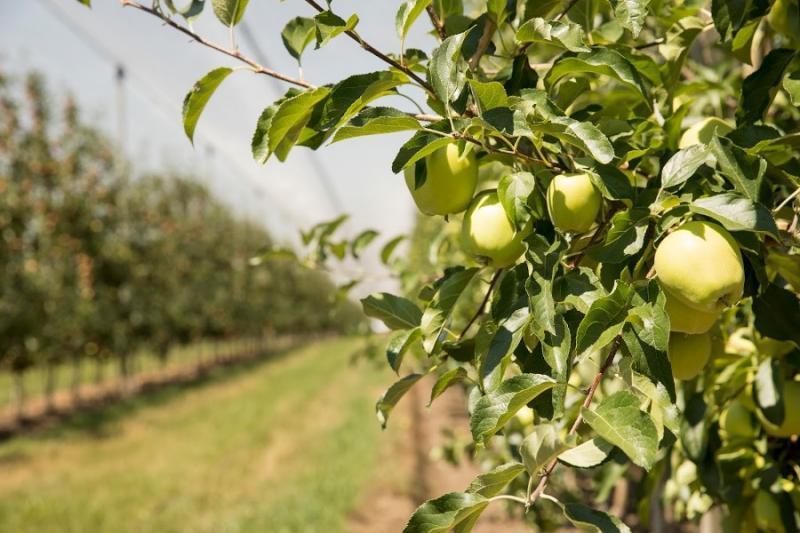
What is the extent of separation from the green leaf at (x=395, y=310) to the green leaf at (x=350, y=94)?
233 mm

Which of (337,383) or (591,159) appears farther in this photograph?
(337,383)

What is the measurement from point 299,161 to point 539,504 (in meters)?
15.4

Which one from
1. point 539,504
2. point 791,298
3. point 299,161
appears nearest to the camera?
point 791,298

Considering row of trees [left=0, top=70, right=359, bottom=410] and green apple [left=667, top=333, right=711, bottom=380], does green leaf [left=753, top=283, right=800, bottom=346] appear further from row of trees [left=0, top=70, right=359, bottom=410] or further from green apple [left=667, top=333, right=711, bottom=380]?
row of trees [left=0, top=70, right=359, bottom=410]

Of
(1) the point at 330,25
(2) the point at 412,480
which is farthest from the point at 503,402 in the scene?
(2) the point at 412,480

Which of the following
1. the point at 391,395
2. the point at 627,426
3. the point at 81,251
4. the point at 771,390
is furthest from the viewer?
the point at 81,251

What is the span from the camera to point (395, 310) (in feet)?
2.54

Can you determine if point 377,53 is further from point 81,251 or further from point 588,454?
point 81,251

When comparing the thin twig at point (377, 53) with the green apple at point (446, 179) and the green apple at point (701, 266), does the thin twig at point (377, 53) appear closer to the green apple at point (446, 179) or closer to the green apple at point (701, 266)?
the green apple at point (446, 179)

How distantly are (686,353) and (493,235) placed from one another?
26 cm

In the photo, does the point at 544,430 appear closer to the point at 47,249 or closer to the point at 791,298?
the point at 791,298

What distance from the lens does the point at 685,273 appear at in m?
0.56

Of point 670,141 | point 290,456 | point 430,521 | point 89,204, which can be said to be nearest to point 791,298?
point 670,141

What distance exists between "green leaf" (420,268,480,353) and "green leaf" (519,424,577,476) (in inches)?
6.1
